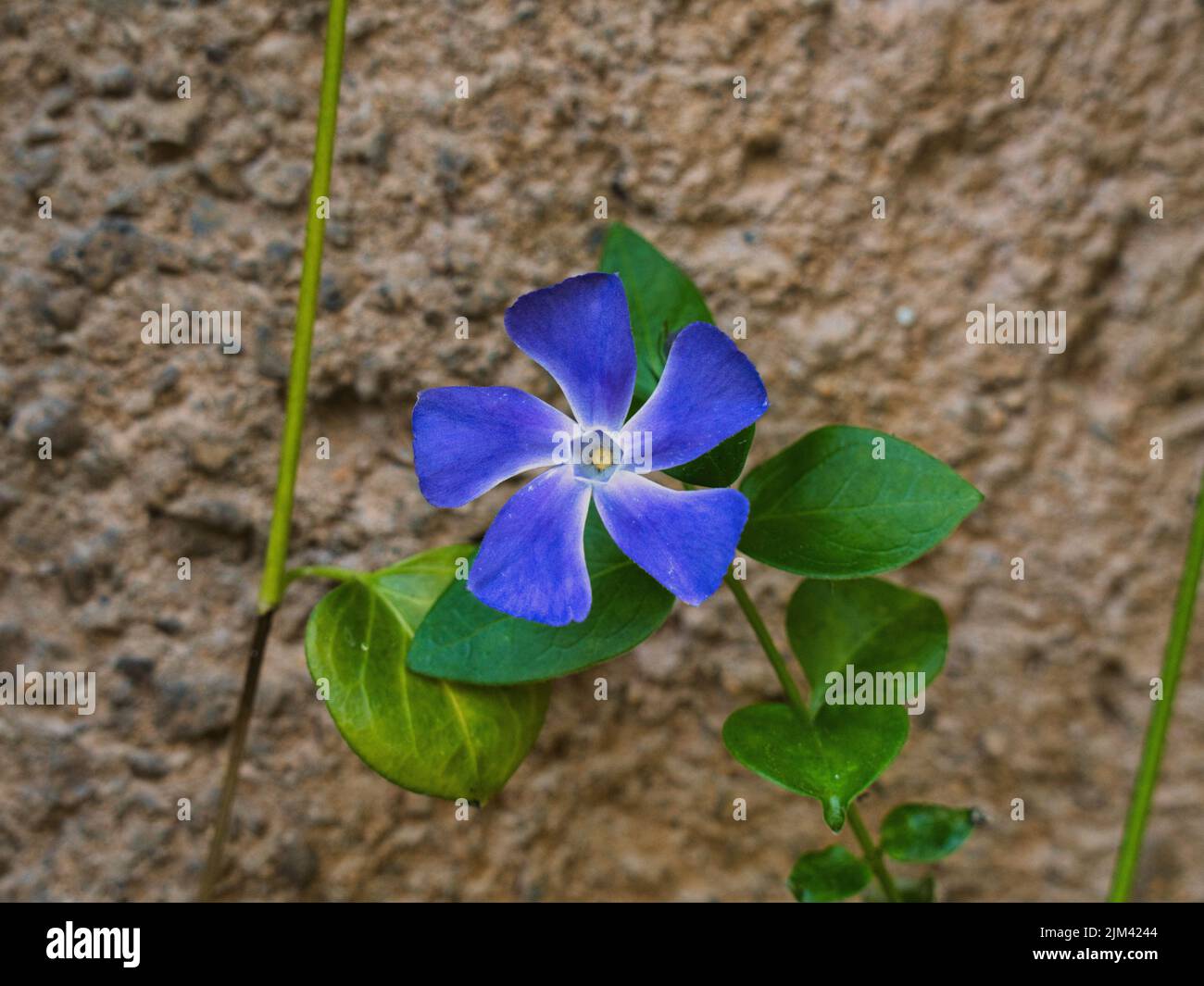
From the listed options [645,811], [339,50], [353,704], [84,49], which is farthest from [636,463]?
[84,49]

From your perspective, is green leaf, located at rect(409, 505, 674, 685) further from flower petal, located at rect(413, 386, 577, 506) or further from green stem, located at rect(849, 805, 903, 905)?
green stem, located at rect(849, 805, 903, 905)

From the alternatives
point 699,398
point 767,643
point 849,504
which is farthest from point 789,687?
point 699,398

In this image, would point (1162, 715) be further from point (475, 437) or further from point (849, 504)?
point (475, 437)

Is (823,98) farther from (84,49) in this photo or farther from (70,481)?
Result: (70,481)

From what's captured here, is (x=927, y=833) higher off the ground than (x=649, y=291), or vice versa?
(x=649, y=291)

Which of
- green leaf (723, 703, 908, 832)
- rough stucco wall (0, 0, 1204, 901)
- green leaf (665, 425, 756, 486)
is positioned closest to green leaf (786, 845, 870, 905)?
green leaf (723, 703, 908, 832)

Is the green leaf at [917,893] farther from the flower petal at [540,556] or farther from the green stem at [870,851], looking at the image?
the flower petal at [540,556]
